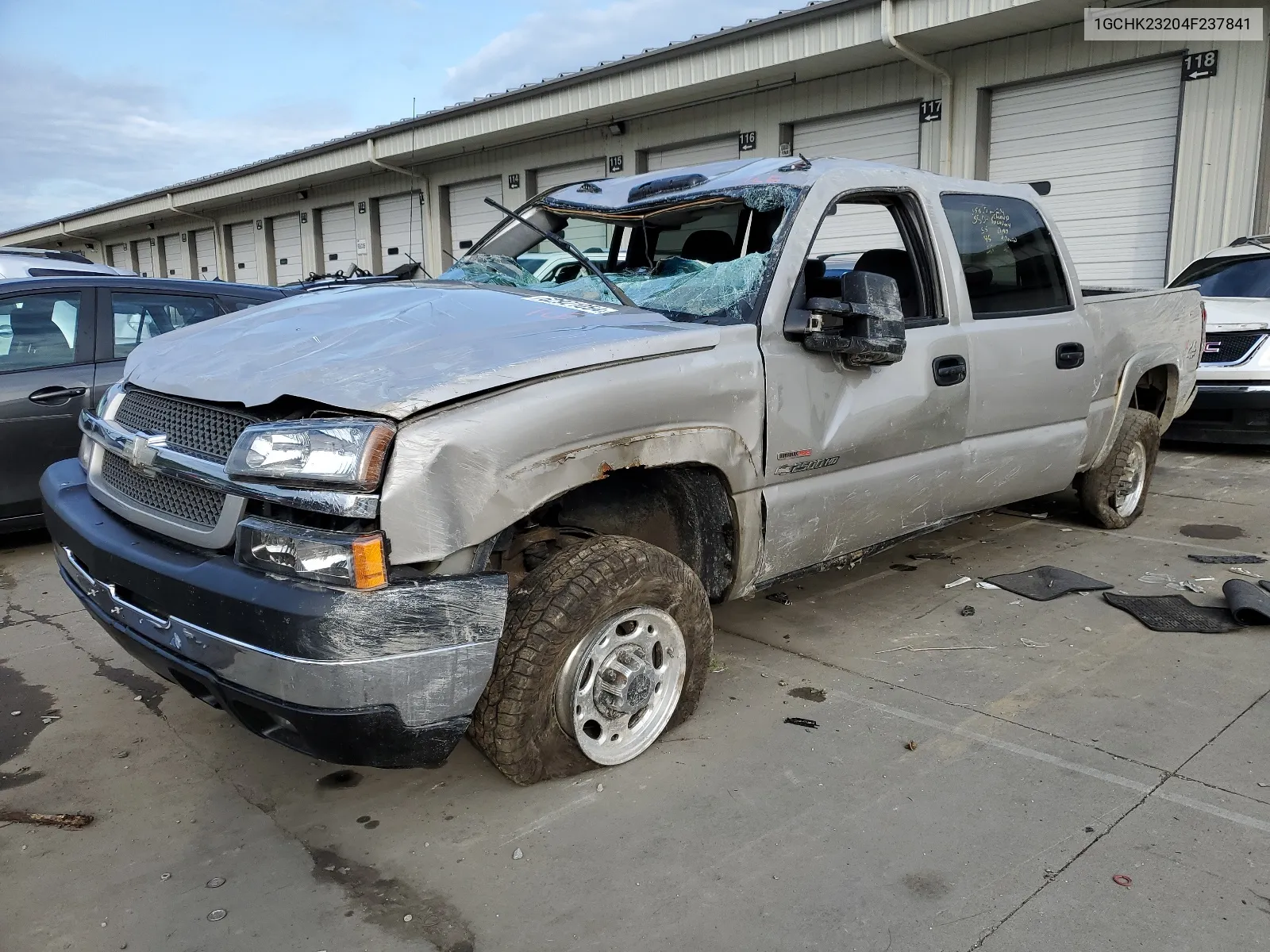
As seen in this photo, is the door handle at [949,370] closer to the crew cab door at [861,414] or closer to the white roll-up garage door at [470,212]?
the crew cab door at [861,414]

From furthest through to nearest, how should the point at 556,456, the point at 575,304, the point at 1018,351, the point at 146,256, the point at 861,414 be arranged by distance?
the point at 146,256 < the point at 1018,351 < the point at 861,414 < the point at 575,304 < the point at 556,456

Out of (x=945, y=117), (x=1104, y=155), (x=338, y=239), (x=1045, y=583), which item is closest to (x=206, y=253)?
(x=338, y=239)

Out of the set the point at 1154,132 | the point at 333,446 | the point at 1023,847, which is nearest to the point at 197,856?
the point at 333,446

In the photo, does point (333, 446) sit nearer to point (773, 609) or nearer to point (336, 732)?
point (336, 732)

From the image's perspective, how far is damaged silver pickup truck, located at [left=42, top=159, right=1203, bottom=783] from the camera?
229 centimetres

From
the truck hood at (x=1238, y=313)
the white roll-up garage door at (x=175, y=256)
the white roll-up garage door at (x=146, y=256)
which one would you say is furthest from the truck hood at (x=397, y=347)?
the white roll-up garage door at (x=146, y=256)

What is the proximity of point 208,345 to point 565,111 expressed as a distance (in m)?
13.3

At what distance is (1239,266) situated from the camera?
8531 mm

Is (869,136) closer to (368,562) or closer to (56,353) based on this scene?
(56,353)

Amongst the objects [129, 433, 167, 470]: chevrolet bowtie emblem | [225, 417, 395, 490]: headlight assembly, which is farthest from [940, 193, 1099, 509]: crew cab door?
[129, 433, 167, 470]: chevrolet bowtie emblem

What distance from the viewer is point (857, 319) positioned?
10.6 ft

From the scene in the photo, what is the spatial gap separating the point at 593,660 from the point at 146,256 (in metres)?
37.4

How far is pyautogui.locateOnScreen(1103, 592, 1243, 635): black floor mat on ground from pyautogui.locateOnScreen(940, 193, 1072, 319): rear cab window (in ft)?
4.69

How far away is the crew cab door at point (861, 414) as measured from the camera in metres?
3.27
